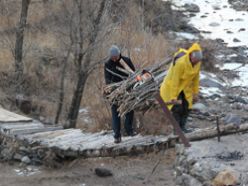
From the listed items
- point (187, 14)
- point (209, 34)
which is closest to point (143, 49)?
point (209, 34)

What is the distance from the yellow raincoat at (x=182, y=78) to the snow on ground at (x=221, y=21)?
1441 centimetres

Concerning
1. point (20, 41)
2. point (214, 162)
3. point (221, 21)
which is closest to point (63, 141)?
point (214, 162)

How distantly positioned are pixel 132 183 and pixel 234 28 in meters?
16.4

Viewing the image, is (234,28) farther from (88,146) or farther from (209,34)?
(88,146)

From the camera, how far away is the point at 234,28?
930 inches

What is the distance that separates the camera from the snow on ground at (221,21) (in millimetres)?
22672

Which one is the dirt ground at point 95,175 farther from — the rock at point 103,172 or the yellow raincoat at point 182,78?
the yellow raincoat at point 182,78

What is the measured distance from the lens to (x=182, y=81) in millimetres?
7543

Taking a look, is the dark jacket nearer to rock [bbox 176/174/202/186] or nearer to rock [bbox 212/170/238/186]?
rock [bbox 176/174/202/186]

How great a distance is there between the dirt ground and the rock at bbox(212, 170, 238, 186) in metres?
2.41

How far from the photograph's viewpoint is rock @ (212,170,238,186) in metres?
5.76

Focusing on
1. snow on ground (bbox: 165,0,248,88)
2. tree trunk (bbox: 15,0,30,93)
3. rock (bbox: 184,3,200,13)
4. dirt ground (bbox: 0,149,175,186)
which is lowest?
dirt ground (bbox: 0,149,175,186)

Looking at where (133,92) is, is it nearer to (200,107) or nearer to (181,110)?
(181,110)

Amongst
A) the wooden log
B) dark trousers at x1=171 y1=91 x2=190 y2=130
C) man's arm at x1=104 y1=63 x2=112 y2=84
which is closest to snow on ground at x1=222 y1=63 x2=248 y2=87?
man's arm at x1=104 y1=63 x2=112 y2=84
